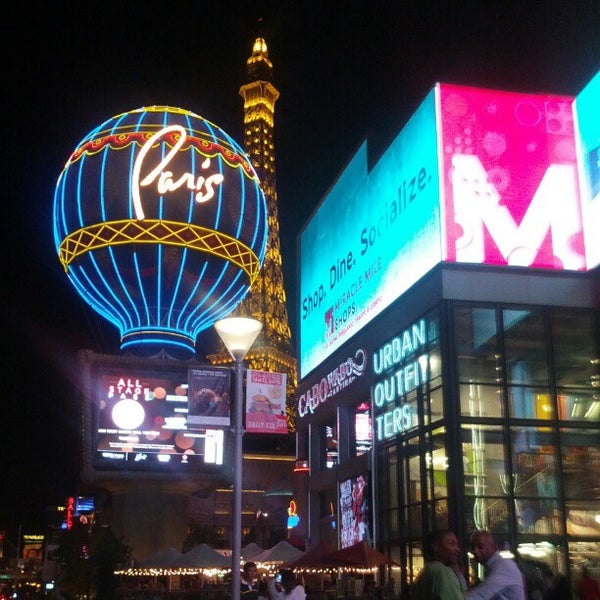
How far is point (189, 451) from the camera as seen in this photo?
127ft

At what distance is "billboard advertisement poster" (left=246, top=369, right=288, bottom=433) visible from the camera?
16234 mm

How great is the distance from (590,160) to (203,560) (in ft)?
55.1

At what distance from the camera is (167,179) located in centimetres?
3100

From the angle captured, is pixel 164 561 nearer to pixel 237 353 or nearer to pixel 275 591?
pixel 275 591

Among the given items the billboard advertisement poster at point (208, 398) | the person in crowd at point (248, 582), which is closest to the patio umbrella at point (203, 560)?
the person in crowd at point (248, 582)

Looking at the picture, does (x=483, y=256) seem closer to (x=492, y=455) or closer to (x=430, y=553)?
(x=492, y=455)

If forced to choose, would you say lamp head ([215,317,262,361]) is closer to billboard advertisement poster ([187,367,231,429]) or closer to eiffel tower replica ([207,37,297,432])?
billboard advertisement poster ([187,367,231,429])

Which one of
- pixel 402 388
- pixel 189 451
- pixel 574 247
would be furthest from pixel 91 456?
pixel 574 247

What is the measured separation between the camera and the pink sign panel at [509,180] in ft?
84.4

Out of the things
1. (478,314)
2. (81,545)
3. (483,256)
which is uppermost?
(483,256)

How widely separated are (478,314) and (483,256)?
1.71 meters

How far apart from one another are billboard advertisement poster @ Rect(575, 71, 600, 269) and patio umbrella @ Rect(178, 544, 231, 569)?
46.3ft

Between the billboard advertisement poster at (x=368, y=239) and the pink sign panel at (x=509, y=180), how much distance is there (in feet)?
Result: 1.90

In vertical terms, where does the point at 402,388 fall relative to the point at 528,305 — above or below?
below
